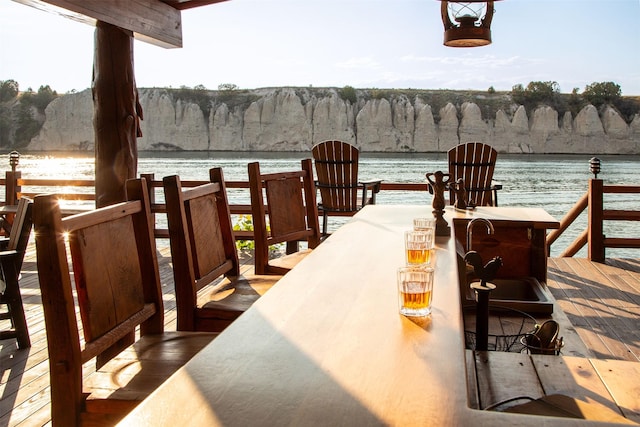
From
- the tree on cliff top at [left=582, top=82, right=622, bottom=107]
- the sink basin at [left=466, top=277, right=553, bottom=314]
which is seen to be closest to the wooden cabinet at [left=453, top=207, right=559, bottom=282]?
the sink basin at [left=466, top=277, right=553, bottom=314]

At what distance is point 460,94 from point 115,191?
200 ft

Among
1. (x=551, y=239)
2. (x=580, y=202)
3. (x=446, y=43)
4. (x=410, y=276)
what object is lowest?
(x=551, y=239)

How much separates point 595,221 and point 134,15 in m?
4.39

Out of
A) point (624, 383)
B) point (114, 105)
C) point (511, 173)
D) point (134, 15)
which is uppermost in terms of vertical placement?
point (134, 15)

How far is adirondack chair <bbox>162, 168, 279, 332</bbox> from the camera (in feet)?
7.49

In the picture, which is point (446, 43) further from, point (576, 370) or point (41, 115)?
point (41, 115)

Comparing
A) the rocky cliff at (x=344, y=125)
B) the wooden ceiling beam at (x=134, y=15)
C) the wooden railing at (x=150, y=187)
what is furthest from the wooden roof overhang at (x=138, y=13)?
the rocky cliff at (x=344, y=125)

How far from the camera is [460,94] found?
62812 millimetres

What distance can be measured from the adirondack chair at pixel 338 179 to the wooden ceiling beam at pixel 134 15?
203 centimetres

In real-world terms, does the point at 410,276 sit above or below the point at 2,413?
above

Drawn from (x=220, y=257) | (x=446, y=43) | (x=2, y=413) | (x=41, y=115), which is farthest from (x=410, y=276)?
(x=41, y=115)

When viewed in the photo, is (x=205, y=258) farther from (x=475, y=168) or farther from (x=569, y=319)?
(x=475, y=168)

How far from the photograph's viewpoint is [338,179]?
651 cm

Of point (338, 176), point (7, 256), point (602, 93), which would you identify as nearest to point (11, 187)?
point (338, 176)
